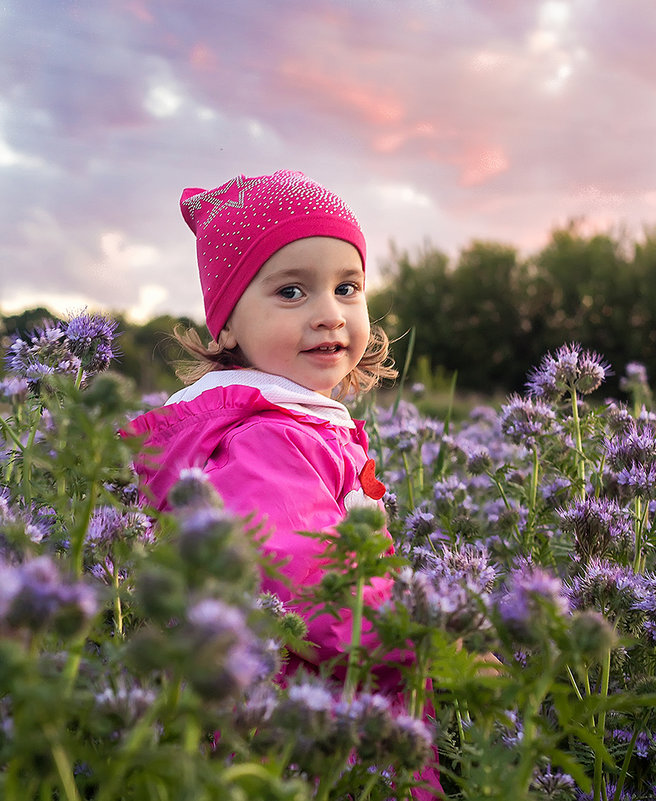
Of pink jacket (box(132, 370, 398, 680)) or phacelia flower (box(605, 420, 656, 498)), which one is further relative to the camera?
phacelia flower (box(605, 420, 656, 498))

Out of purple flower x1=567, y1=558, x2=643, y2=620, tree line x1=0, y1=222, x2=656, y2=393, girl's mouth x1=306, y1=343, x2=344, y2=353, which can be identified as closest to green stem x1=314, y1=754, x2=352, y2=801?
purple flower x1=567, y1=558, x2=643, y2=620

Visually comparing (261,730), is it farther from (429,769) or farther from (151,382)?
(151,382)

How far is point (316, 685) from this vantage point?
3.48 feet

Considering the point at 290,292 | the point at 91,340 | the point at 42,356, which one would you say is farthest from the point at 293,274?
the point at 42,356

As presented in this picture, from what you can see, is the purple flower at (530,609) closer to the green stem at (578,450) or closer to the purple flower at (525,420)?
the green stem at (578,450)

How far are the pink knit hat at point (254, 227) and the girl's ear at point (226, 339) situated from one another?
0.08 ft

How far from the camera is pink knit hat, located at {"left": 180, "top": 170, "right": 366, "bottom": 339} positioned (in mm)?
2617

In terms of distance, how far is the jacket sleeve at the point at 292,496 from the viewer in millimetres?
1763

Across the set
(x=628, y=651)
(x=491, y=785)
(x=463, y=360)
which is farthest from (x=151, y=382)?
(x=463, y=360)

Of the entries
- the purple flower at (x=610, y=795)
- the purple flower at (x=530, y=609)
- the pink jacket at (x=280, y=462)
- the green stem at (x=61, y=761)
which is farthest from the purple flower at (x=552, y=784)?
the green stem at (x=61, y=761)

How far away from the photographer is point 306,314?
248 centimetres

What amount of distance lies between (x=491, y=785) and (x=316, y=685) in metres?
0.25

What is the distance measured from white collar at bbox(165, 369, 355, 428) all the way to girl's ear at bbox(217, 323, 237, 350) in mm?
236

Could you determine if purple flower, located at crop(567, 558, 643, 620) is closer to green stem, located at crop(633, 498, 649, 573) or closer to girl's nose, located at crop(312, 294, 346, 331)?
green stem, located at crop(633, 498, 649, 573)
